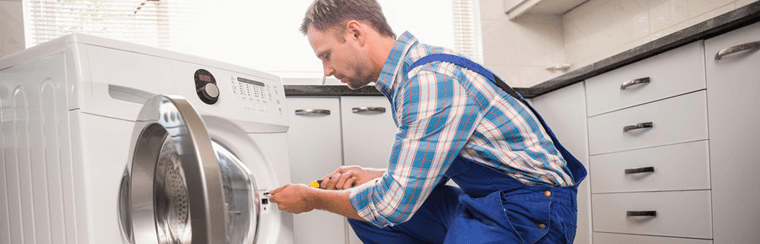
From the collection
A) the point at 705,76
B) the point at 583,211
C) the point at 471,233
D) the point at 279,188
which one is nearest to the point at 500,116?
the point at 471,233

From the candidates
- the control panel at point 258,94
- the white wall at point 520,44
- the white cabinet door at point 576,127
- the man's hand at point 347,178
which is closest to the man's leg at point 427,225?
the man's hand at point 347,178

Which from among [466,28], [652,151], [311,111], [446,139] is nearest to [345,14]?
[446,139]

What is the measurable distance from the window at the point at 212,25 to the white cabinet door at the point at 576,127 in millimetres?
955

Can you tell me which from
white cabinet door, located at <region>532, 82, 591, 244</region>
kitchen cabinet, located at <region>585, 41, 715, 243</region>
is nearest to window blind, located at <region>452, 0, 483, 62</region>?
white cabinet door, located at <region>532, 82, 591, 244</region>

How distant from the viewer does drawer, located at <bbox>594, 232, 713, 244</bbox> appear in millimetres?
1721

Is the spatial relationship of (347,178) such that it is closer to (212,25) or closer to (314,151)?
(314,151)

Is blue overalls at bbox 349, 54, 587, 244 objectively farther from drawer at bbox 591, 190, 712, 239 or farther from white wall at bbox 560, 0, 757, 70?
white wall at bbox 560, 0, 757, 70

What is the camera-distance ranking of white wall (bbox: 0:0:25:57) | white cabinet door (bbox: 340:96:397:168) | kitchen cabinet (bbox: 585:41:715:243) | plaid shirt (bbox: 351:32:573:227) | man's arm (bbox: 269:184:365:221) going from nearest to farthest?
plaid shirt (bbox: 351:32:573:227) → man's arm (bbox: 269:184:365:221) → kitchen cabinet (bbox: 585:41:715:243) → white cabinet door (bbox: 340:96:397:168) → white wall (bbox: 0:0:25:57)

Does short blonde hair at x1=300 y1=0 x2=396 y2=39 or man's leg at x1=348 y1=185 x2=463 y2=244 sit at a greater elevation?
short blonde hair at x1=300 y1=0 x2=396 y2=39

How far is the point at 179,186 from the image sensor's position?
101 centimetres

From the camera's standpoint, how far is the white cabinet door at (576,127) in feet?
7.13

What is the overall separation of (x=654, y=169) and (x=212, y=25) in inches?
77.0

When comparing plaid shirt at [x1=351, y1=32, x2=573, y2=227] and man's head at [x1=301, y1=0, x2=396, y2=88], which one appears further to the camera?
man's head at [x1=301, y1=0, x2=396, y2=88]

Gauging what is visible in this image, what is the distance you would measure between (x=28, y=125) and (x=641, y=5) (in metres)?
2.51
